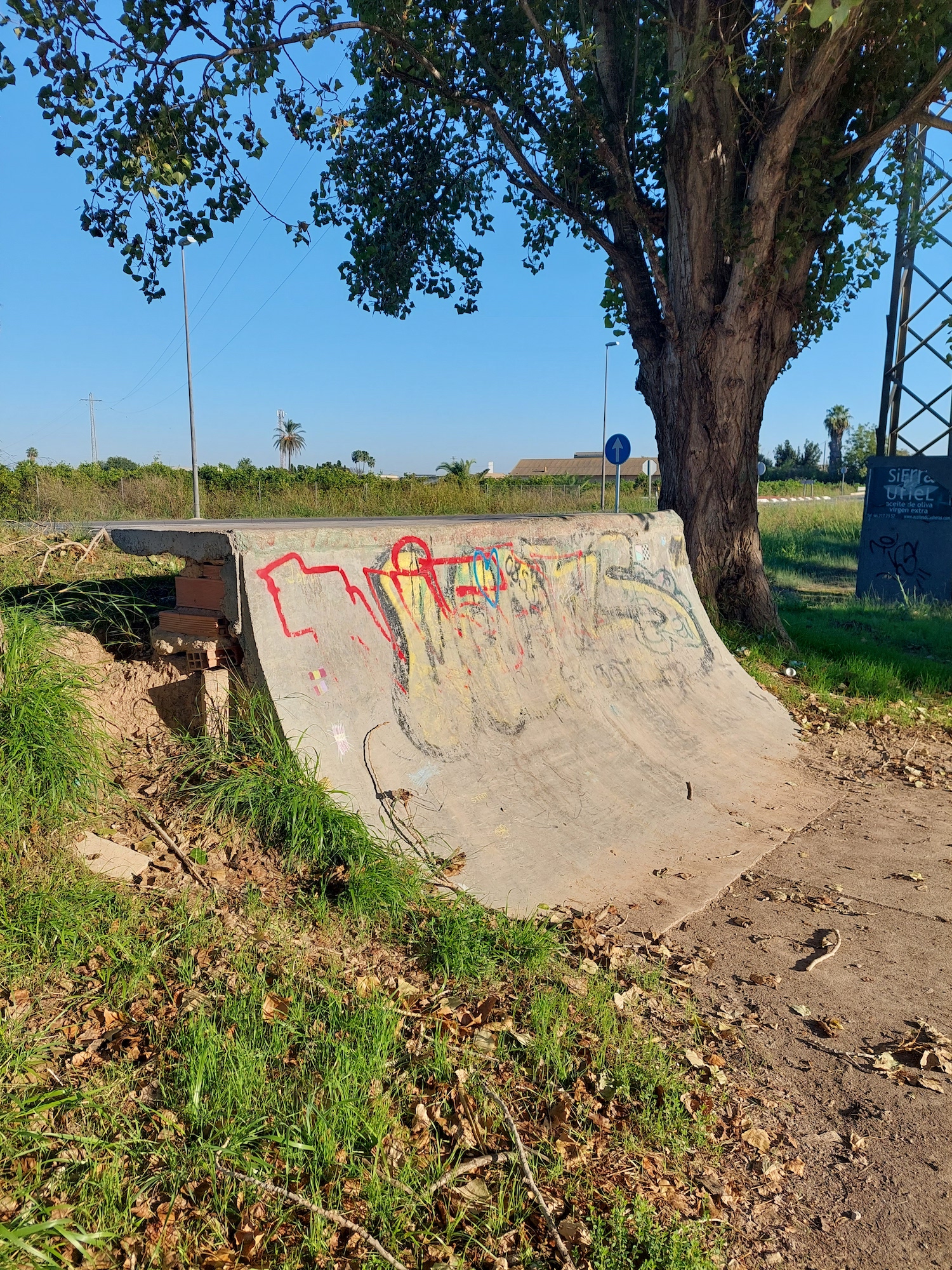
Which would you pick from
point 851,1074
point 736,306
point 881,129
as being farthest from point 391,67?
point 851,1074

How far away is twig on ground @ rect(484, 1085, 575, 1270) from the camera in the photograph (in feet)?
7.42

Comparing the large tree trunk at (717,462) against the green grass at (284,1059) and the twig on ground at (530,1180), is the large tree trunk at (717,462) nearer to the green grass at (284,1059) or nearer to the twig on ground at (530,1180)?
the green grass at (284,1059)

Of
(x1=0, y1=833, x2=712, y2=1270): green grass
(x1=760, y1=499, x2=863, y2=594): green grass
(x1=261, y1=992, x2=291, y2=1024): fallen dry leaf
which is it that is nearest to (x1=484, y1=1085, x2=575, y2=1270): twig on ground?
(x1=0, y1=833, x2=712, y2=1270): green grass

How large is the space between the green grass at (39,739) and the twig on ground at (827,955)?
330 centimetres

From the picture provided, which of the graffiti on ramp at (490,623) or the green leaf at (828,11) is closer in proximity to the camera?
the green leaf at (828,11)

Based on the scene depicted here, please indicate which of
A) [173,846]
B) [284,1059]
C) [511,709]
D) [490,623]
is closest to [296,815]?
[173,846]

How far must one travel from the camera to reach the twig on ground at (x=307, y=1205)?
2180 millimetres

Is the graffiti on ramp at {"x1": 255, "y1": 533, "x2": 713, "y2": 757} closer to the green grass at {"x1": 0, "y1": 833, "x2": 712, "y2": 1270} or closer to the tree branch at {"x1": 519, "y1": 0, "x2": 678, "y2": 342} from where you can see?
the green grass at {"x1": 0, "y1": 833, "x2": 712, "y2": 1270}

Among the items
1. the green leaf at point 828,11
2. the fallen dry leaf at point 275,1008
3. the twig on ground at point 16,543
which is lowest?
the fallen dry leaf at point 275,1008

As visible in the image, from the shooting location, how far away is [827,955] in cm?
409

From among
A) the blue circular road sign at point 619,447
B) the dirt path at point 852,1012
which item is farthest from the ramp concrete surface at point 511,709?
the blue circular road sign at point 619,447

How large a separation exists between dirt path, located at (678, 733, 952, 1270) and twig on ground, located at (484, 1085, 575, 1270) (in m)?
0.53

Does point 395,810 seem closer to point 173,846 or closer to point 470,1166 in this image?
point 173,846

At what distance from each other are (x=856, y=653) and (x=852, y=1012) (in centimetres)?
651
